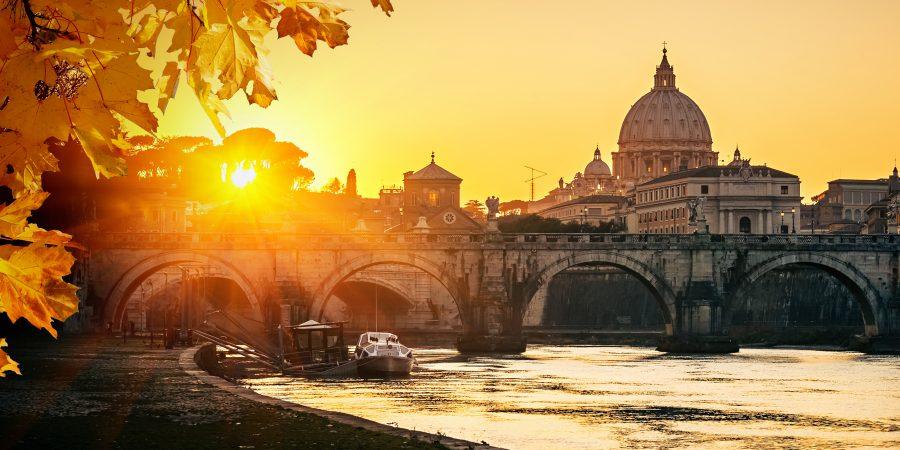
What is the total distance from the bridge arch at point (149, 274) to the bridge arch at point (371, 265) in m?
3.38

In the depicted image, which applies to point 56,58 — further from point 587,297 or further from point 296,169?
point 296,169

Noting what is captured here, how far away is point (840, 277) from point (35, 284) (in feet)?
256

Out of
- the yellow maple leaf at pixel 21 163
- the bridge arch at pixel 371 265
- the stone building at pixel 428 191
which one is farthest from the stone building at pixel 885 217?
the yellow maple leaf at pixel 21 163

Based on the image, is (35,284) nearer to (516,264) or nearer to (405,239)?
(516,264)

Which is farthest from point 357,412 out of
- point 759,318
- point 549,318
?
point 549,318

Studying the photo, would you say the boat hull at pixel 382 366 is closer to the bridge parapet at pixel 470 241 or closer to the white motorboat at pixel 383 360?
the white motorboat at pixel 383 360

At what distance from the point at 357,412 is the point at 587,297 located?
81472mm

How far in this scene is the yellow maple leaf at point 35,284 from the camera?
4.36 metres

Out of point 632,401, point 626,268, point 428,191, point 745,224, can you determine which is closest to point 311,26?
point 632,401

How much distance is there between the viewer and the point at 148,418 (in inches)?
758

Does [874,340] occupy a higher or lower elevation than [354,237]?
lower

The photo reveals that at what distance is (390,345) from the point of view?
Result: 52188 millimetres

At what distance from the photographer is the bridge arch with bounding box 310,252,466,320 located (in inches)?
2945

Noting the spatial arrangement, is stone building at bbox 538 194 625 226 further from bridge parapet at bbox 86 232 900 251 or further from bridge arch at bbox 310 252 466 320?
bridge arch at bbox 310 252 466 320
